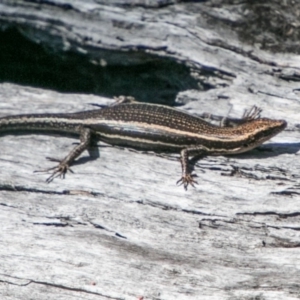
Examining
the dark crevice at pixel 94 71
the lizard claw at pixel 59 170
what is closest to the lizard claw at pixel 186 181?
the lizard claw at pixel 59 170

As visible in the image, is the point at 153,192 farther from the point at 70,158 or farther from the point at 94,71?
the point at 94,71

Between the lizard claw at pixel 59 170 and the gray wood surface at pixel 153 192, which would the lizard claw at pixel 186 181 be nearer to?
the gray wood surface at pixel 153 192

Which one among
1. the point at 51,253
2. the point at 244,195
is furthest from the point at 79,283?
the point at 244,195

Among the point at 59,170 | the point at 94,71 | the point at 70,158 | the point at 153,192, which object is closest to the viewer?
the point at 153,192

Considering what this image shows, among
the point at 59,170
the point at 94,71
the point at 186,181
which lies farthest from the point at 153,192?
the point at 94,71

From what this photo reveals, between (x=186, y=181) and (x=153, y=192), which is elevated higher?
(x=186, y=181)

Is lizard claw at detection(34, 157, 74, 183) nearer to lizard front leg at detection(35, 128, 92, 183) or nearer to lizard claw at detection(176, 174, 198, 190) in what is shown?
lizard front leg at detection(35, 128, 92, 183)

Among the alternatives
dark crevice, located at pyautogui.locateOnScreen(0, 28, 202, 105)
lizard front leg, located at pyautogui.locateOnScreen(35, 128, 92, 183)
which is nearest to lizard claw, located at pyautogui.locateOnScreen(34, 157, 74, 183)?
lizard front leg, located at pyautogui.locateOnScreen(35, 128, 92, 183)
